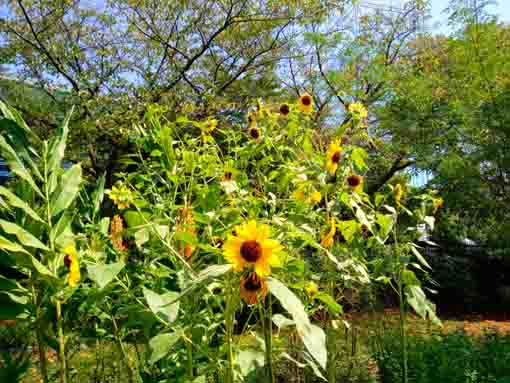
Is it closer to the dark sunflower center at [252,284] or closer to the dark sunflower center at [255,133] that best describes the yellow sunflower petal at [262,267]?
the dark sunflower center at [252,284]

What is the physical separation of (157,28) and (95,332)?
230 inches

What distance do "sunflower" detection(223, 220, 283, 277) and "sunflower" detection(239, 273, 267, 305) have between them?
0.08 ft

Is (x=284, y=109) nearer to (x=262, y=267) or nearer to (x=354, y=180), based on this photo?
(x=354, y=180)

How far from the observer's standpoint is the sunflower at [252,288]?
657 millimetres

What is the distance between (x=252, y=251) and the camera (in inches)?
24.9

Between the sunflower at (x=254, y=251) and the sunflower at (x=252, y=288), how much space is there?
2 centimetres

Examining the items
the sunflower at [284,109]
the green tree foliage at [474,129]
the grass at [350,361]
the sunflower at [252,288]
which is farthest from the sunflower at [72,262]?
the green tree foliage at [474,129]

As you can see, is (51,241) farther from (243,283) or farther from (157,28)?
(157,28)

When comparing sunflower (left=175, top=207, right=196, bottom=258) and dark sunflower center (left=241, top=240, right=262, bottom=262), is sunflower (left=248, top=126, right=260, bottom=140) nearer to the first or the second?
sunflower (left=175, top=207, right=196, bottom=258)

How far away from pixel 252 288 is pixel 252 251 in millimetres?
68

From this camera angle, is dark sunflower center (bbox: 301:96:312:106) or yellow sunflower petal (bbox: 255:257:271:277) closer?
yellow sunflower petal (bbox: 255:257:271:277)

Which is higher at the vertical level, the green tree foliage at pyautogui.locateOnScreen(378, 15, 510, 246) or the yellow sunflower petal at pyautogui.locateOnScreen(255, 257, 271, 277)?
the green tree foliage at pyautogui.locateOnScreen(378, 15, 510, 246)

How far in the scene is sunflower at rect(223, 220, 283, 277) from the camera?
2.07 feet

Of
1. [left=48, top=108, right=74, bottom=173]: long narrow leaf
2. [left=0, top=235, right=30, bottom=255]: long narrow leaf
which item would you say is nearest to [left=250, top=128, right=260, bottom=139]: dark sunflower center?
[left=48, top=108, right=74, bottom=173]: long narrow leaf
